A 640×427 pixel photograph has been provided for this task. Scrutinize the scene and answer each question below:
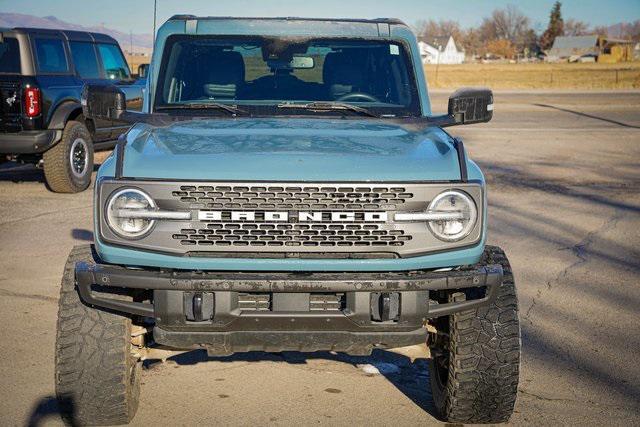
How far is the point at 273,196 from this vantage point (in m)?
3.77

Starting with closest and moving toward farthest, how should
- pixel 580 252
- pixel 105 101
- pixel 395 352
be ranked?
pixel 105 101 → pixel 395 352 → pixel 580 252

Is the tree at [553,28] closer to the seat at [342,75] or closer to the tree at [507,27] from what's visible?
the tree at [507,27]

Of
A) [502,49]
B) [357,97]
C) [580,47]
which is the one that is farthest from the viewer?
[502,49]

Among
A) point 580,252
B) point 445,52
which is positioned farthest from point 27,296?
point 445,52

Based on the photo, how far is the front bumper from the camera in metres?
3.71

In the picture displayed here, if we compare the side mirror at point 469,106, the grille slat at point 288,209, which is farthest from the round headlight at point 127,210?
the side mirror at point 469,106

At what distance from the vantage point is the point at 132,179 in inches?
151

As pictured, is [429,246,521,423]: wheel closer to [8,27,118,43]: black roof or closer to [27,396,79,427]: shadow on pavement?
[27,396,79,427]: shadow on pavement

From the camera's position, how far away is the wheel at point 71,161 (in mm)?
11250

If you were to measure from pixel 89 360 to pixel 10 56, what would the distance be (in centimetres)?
798

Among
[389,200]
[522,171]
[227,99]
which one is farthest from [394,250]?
[522,171]

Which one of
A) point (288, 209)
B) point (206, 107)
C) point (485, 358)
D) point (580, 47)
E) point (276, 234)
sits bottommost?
point (485, 358)

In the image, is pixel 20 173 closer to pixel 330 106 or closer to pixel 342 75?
pixel 342 75

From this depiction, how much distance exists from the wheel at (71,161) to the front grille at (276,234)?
792 cm
